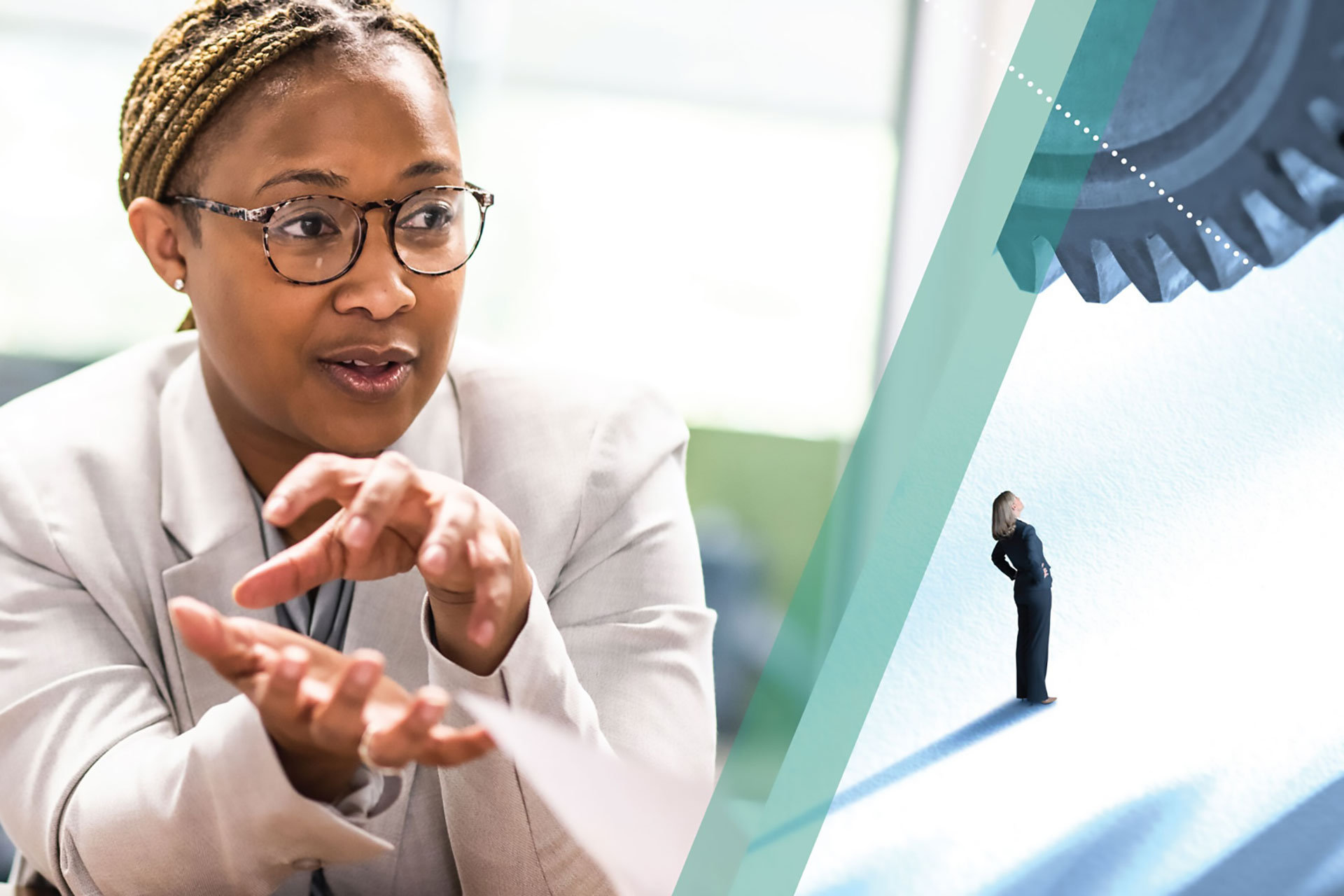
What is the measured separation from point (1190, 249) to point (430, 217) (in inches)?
19.4

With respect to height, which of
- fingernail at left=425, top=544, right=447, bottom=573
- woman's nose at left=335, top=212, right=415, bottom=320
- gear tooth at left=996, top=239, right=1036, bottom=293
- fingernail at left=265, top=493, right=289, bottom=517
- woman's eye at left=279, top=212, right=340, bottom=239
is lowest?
fingernail at left=425, top=544, right=447, bottom=573

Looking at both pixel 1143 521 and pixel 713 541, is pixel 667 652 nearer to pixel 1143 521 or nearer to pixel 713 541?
pixel 1143 521

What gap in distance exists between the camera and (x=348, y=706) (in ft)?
1.98

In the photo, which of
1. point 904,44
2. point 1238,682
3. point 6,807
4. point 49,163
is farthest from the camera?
point 904,44

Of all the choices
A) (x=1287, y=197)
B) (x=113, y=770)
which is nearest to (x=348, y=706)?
(x=113, y=770)

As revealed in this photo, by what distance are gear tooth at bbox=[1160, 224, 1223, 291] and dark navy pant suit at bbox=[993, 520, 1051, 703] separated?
7.0 inches

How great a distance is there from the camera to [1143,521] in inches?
26.8

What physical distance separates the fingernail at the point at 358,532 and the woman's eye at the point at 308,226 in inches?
11.1

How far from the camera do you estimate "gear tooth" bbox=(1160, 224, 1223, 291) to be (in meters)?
0.71

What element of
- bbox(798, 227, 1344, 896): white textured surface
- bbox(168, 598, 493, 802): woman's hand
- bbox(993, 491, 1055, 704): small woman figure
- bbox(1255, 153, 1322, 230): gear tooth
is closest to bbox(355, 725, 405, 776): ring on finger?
bbox(168, 598, 493, 802): woman's hand

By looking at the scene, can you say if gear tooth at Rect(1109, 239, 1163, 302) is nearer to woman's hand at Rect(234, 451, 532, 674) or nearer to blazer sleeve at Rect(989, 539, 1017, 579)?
blazer sleeve at Rect(989, 539, 1017, 579)

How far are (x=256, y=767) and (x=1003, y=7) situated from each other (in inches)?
83.8

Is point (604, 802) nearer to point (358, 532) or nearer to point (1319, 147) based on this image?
point (358, 532)

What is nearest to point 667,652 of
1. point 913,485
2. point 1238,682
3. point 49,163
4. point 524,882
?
point 524,882
